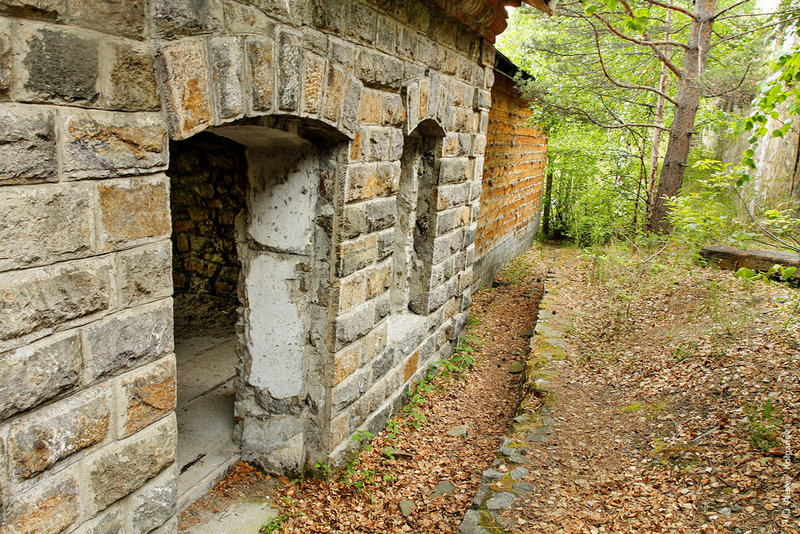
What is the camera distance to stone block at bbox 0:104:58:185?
4.80ft

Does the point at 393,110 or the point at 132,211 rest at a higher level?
the point at 393,110

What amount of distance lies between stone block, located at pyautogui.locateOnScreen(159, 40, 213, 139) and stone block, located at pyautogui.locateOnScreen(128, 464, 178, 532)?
1.39m

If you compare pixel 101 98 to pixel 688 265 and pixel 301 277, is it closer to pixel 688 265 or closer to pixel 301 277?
pixel 301 277

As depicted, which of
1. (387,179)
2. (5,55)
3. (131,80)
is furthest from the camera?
(387,179)

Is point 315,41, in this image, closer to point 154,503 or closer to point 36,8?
point 36,8

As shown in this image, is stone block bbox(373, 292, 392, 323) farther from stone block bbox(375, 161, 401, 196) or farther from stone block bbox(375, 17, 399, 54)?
stone block bbox(375, 17, 399, 54)

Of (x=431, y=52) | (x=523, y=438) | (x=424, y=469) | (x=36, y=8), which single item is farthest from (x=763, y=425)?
(x=36, y=8)

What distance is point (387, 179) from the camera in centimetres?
359

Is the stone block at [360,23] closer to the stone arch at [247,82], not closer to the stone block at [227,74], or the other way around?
the stone arch at [247,82]

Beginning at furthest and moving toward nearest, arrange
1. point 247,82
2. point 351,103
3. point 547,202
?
point 547,202 → point 351,103 → point 247,82

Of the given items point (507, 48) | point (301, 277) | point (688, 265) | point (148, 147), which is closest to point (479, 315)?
point (688, 265)

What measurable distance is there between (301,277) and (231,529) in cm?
150

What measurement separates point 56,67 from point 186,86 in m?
0.48

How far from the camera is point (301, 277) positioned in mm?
3215
